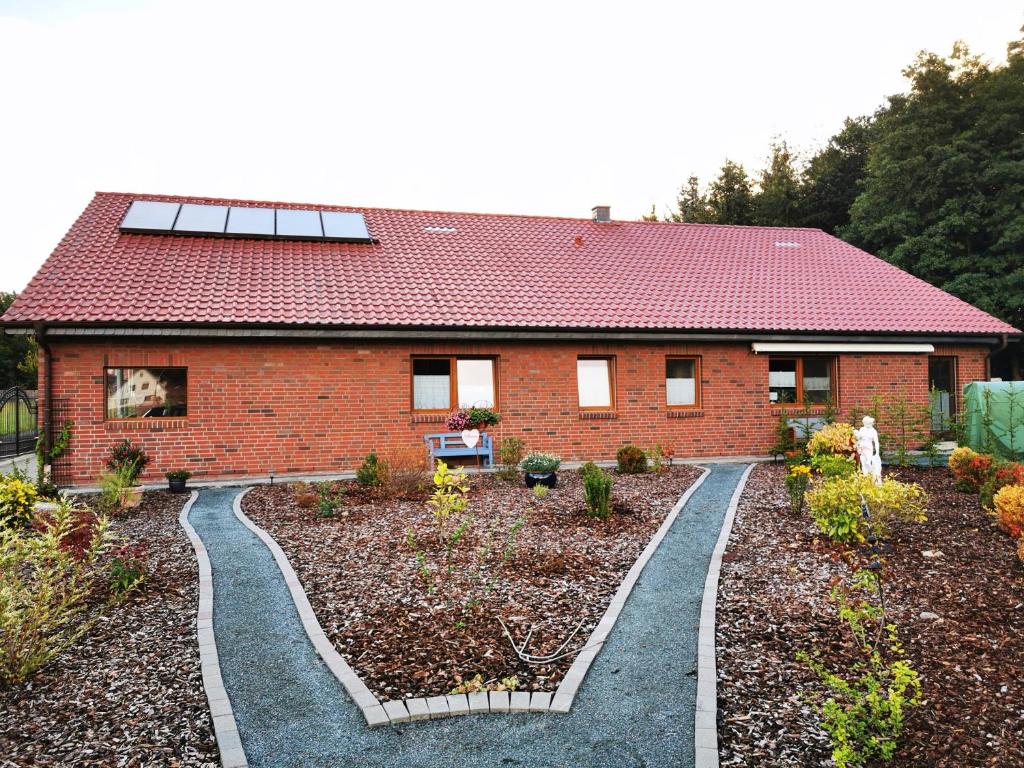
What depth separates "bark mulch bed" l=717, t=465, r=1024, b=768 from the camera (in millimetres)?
3432

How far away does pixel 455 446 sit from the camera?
1338 centimetres

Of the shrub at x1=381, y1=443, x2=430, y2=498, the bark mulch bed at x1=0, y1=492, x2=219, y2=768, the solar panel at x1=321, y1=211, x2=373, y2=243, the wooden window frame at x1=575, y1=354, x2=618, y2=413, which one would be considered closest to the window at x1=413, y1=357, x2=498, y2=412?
the wooden window frame at x1=575, y1=354, x2=618, y2=413

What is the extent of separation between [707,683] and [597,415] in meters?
10.6

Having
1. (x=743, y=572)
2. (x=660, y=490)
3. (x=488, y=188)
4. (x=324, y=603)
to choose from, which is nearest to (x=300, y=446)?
(x=660, y=490)

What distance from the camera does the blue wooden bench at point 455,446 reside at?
13.2 metres

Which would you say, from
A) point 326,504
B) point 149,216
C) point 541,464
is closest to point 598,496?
point 541,464

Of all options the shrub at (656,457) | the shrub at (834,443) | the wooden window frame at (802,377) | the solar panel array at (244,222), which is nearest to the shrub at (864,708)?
the shrub at (834,443)

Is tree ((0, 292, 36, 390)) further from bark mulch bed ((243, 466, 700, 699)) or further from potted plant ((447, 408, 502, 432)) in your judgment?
bark mulch bed ((243, 466, 700, 699))

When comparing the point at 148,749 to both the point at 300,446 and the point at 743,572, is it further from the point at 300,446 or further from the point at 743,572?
the point at 300,446

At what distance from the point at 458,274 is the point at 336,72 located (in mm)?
4827

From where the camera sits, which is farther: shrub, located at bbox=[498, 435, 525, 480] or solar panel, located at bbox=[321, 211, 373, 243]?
solar panel, located at bbox=[321, 211, 373, 243]

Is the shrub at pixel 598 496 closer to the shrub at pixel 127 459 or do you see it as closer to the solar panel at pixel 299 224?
the shrub at pixel 127 459

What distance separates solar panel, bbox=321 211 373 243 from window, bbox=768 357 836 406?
Result: 10.4m

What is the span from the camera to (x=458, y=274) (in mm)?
15375
